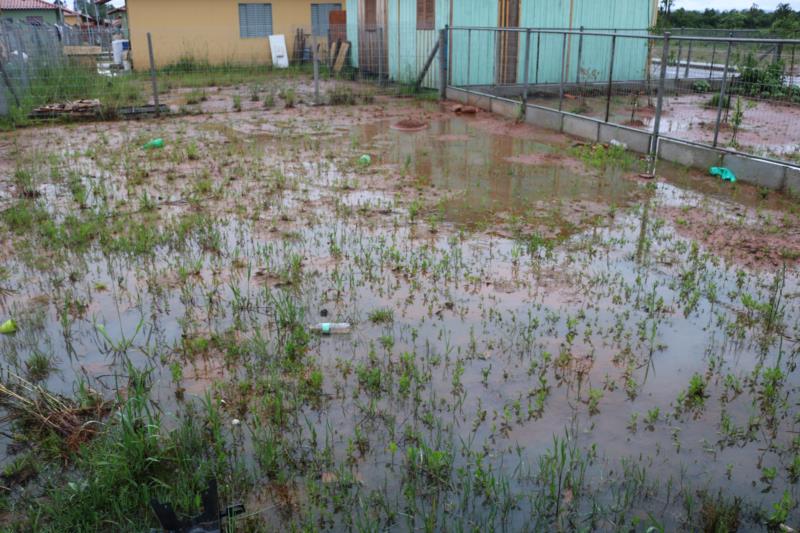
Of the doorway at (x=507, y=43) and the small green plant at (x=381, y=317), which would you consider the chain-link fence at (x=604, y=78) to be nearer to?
the doorway at (x=507, y=43)

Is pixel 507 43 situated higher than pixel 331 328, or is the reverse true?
pixel 507 43

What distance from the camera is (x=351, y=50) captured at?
2114 centimetres

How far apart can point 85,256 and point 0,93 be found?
846cm

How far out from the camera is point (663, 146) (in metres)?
9.77

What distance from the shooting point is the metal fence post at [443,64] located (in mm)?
15336

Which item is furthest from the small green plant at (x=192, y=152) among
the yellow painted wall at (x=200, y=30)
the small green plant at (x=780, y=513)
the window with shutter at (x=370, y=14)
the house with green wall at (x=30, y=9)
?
the house with green wall at (x=30, y=9)

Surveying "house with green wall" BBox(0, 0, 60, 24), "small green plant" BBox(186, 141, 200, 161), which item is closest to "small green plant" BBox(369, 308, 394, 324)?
"small green plant" BBox(186, 141, 200, 161)

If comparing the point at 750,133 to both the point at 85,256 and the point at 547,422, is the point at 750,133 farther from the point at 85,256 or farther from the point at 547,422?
the point at 85,256

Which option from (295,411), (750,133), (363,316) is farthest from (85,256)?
(750,133)

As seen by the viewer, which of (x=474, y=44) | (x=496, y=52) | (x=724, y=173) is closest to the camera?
(x=724, y=173)

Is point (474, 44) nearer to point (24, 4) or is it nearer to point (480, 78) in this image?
point (480, 78)

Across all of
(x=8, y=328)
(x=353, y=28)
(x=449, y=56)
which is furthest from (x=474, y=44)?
(x=8, y=328)

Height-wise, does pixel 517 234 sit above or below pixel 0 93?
below

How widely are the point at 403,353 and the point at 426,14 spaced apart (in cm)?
1388
